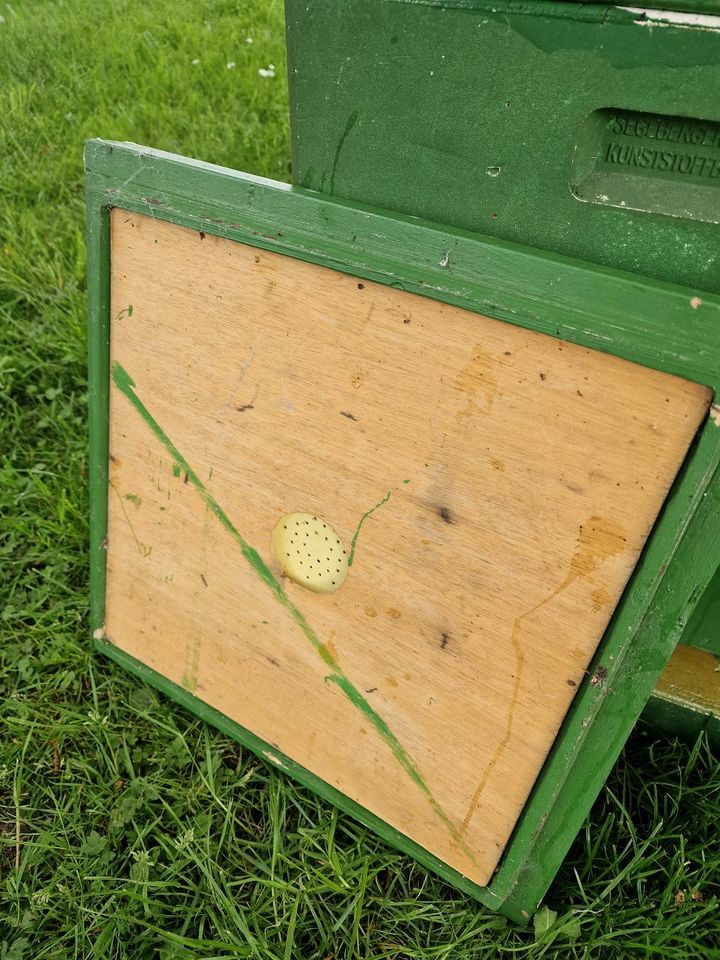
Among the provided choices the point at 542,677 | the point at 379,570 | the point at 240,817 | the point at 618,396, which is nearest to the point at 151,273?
the point at 379,570

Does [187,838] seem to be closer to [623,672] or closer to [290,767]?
[290,767]

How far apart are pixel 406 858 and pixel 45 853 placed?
0.71m

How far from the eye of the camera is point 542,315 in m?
1.03

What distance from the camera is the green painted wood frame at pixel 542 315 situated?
978 mm

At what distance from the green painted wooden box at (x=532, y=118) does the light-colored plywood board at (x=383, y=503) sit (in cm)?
15

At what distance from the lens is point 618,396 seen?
40.2 inches

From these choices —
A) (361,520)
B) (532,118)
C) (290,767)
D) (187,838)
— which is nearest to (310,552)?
(361,520)

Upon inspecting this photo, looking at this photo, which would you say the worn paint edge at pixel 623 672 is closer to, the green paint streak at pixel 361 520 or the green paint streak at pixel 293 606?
the green paint streak at pixel 293 606

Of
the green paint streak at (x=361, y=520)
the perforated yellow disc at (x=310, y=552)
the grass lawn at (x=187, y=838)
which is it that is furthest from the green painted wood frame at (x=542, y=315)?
the perforated yellow disc at (x=310, y=552)

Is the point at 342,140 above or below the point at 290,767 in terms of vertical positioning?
above

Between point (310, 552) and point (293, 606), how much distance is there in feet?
0.46

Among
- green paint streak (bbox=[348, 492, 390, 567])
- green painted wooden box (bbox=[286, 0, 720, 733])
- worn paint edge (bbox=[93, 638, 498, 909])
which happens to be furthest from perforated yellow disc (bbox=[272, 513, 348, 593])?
green painted wooden box (bbox=[286, 0, 720, 733])

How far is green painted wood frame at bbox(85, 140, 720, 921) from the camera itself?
3.21 ft

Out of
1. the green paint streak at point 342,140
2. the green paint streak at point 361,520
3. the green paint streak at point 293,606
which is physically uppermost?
the green paint streak at point 342,140
